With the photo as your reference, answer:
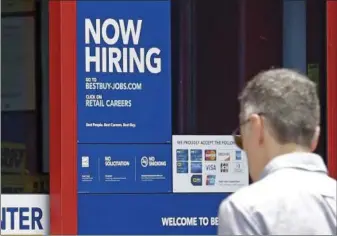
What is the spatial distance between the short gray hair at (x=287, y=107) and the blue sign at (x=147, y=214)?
6.49 ft

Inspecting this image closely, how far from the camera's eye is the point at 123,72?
403 cm

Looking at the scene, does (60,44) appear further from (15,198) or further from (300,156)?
(300,156)

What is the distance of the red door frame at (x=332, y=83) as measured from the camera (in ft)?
13.6

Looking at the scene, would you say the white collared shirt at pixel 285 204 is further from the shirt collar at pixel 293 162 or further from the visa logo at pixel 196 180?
the visa logo at pixel 196 180

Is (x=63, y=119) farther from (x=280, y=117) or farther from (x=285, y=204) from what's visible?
(x=285, y=204)

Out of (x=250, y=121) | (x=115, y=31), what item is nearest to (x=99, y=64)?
(x=115, y=31)

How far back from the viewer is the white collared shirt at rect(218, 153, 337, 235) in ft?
6.34

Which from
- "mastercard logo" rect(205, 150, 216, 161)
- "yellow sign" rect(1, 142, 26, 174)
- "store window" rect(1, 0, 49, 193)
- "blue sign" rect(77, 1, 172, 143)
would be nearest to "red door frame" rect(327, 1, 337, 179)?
"mastercard logo" rect(205, 150, 216, 161)

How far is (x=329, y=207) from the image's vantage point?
2006mm

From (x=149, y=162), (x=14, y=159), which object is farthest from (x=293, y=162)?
Answer: (x=14, y=159)

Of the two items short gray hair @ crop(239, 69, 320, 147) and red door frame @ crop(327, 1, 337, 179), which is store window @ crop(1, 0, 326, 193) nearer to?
red door frame @ crop(327, 1, 337, 179)

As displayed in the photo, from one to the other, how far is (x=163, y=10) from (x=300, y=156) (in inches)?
85.9

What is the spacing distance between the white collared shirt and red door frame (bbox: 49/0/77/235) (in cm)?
203

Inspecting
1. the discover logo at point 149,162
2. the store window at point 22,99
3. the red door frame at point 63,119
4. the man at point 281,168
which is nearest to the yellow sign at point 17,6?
the store window at point 22,99
